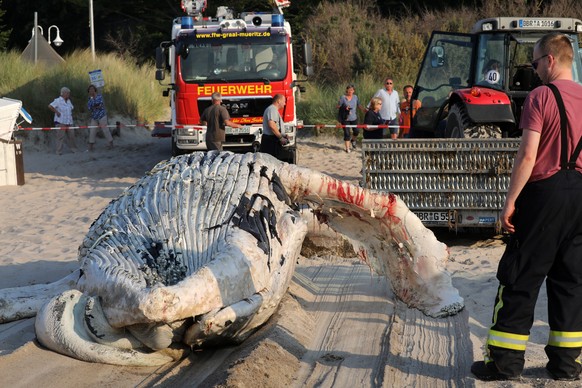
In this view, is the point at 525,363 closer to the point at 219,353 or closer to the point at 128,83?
the point at 219,353

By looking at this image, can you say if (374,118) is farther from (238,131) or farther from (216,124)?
(216,124)

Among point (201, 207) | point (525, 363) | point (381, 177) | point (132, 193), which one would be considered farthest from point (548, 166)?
point (381, 177)

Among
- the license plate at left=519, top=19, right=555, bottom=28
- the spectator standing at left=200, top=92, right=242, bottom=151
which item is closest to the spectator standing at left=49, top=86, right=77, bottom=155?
the spectator standing at left=200, top=92, right=242, bottom=151

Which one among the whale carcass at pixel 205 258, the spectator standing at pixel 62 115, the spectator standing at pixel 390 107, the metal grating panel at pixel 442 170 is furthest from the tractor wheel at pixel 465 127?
the spectator standing at pixel 62 115

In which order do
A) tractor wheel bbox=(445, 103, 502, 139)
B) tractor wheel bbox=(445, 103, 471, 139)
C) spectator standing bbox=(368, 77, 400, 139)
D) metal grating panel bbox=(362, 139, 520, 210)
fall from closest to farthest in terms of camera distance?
metal grating panel bbox=(362, 139, 520, 210) < tractor wheel bbox=(445, 103, 502, 139) < tractor wheel bbox=(445, 103, 471, 139) < spectator standing bbox=(368, 77, 400, 139)

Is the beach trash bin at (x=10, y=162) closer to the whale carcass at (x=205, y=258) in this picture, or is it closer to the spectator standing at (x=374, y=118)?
the spectator standing at (x=374, y=118)

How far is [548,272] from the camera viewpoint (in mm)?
4777

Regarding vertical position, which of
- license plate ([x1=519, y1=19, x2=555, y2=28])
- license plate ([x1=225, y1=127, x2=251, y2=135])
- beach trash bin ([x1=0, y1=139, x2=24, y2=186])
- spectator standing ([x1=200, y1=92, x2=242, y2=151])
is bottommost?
beach trash bin ([x1=0, y1=139, x2=24, y2=186])

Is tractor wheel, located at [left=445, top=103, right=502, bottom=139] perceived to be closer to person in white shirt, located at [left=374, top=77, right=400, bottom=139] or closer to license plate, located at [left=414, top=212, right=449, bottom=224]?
license plate, located at [left=414, top=212, right=449, bottom=224]

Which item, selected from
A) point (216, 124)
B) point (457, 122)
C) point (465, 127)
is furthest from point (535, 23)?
point (216, 124)

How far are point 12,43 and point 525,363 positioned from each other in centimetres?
4041

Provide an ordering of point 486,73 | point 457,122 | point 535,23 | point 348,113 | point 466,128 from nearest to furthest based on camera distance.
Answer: point 466,128 → point 457,122 → point 535,23 → point 486,73 → point 348,113

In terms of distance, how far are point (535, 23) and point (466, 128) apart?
208 centimetres

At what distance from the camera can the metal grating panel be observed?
368 inches
